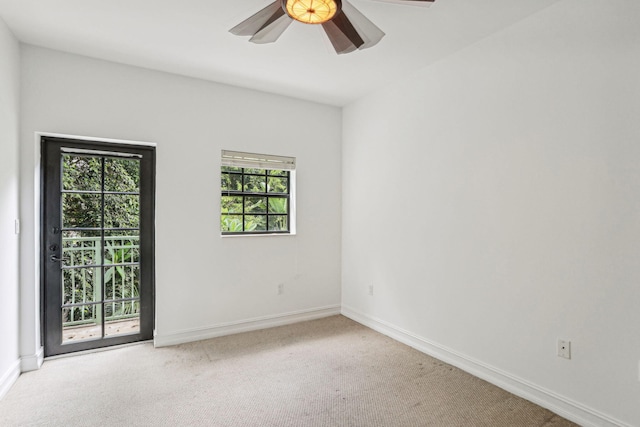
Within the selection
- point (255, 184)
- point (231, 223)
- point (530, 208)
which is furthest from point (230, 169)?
point (530, 208)

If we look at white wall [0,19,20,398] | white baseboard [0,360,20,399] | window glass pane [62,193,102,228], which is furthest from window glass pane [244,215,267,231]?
white baseboard [0,360,20,399]

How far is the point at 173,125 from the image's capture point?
3.25 metres

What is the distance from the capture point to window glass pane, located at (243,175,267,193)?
3.72 meters

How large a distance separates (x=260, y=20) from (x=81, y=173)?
2.19 meters

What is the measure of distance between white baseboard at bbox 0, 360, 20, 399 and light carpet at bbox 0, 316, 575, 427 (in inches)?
2.0

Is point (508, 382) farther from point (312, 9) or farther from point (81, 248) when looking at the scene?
point (81, 248)

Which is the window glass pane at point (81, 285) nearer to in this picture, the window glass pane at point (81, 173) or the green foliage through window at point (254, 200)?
the window glass pane at point (81, 173)

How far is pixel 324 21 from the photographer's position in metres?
1.81

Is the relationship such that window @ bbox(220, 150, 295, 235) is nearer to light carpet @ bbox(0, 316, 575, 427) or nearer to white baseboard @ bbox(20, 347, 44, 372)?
light carpet @ bbox(0, 316, 575, 427)

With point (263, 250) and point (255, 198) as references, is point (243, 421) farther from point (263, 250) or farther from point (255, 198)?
point (255, 198)

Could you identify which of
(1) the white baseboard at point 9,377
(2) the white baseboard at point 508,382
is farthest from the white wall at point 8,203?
(2) the white baseboard at point 508,382

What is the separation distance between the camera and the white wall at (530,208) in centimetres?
190

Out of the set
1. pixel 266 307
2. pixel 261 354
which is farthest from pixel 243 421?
pixel 266 307

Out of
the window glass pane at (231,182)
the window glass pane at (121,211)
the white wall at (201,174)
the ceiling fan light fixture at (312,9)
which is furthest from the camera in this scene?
the window glass pane at (231,182)
